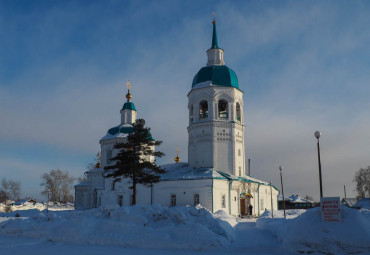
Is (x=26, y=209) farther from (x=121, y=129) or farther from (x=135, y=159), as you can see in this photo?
(x=135, y=159)

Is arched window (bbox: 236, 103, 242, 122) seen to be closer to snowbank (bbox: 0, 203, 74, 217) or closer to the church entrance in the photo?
the church entrance

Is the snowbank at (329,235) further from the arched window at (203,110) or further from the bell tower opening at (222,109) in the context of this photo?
the arched window at (203,110)

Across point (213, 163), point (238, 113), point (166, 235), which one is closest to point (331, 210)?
point (166, 235)

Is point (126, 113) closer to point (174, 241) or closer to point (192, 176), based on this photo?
point (192, 176)

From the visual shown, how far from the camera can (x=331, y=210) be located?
38.0ft

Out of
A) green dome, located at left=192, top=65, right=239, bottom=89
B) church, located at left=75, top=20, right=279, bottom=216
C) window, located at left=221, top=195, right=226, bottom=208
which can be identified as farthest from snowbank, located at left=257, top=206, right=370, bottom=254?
green dome, located at left=192, top=65, right=239, bottom=89

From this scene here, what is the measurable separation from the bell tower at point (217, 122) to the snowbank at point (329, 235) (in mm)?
19465

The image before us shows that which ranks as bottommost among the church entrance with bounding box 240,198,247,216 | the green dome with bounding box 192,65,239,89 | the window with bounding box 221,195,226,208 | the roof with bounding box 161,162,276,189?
the church entrance with bounding box 240,198,247,216

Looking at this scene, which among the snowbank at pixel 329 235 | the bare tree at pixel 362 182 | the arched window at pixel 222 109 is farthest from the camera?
the bare tree at pixel 362 182

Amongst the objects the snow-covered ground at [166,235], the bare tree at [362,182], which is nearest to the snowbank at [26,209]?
the snow-covered ground at [166,235]

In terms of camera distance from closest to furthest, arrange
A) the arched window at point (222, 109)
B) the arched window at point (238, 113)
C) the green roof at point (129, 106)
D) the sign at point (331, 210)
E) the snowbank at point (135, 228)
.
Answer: the sign at point (331, 210) → the snowbank at point (135, 228) → the arched window at point (222, 109) → the arched window at point (238, 113) → the green roof at point (129, 106)

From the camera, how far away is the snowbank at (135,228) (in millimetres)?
13188

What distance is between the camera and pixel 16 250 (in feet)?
39.3

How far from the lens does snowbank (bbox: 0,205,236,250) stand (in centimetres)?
1319
